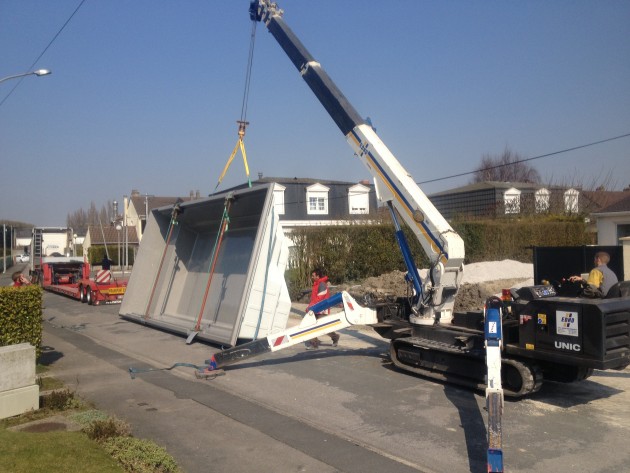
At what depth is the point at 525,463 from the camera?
5742 mm

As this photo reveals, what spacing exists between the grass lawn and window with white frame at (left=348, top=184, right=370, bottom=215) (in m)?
36.0

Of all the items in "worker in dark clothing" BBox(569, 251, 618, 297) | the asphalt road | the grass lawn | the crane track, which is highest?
"worker in dark clothing" BBox(569, 251, 618, 297)

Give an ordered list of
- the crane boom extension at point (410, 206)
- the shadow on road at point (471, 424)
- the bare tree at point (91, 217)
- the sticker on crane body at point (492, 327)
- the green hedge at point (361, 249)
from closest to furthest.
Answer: the shadow on road at point (471, 424) → the sticker on crane body at point (492, 327) → the crane boom extension at point (410, 206) → the green hedge at point (361, 249) → the bare tree at point (91, 217)

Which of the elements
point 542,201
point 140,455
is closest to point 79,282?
point 140,455

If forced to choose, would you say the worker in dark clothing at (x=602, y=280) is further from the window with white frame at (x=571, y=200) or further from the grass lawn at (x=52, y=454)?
the window with white frame at (x=571, y=200)

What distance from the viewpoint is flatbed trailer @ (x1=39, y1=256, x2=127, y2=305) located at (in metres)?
21.7

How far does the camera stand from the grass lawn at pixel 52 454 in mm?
5359

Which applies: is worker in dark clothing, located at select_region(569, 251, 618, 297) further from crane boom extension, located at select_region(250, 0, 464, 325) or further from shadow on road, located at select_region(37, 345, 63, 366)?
shadow on road, located at select_region(37, 345, 63, 366)

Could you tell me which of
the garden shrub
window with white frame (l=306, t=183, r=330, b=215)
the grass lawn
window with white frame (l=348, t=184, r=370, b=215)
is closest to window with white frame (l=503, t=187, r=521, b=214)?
window with white frame (l=348, t=184, r=370, b=215)

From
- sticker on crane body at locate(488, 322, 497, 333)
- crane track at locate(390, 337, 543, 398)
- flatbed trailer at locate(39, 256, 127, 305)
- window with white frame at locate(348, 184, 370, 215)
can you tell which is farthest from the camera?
window with white frame at locate(348, 184, 370, 215)

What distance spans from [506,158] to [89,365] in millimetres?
71160

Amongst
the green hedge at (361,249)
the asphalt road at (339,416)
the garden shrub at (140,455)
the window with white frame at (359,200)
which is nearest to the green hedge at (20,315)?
the asphalt road at (339,416)

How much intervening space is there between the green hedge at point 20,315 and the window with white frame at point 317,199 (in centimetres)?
3018

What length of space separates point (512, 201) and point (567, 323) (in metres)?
30.0
